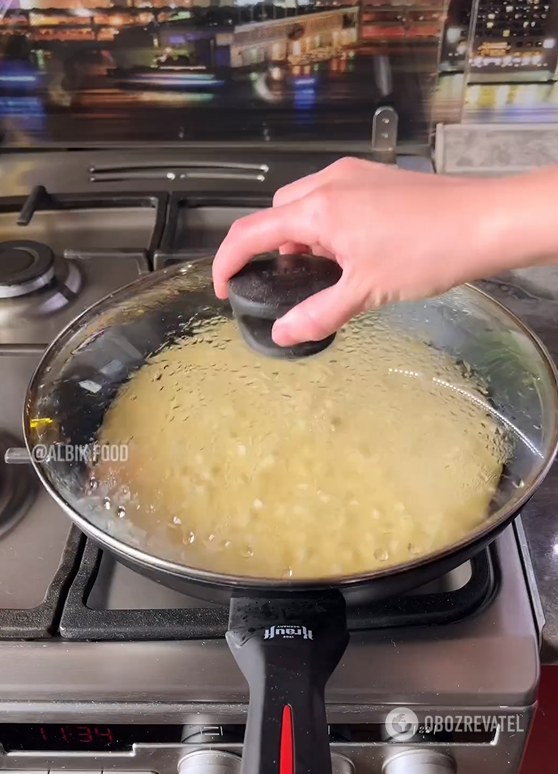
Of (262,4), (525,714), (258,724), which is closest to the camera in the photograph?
(258,724)

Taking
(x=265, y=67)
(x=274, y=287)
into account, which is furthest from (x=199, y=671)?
(x=265, y=67)

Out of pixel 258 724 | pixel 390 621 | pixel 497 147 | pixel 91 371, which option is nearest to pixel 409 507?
pixel 390 621

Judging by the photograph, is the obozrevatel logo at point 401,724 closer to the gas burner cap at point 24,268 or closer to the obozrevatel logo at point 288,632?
the obozrevatel logo at point 288,632

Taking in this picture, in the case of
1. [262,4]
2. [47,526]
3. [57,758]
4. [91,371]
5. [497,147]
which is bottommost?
[57,758]

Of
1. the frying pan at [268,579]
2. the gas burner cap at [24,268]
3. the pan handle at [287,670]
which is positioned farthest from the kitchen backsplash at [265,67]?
the pan handle at [287,670]

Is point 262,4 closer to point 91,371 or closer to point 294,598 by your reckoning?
point 91,371

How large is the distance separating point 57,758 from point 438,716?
0.31 meters

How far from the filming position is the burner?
2.22ft

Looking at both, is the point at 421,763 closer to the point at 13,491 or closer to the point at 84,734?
the point at 84,734

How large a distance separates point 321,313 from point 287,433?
0.14m

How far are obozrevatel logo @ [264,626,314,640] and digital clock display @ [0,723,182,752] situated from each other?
15cm

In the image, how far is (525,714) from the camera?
1.81 ft

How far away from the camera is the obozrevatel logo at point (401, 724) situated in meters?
0.55

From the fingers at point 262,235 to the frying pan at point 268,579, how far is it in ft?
0.49
